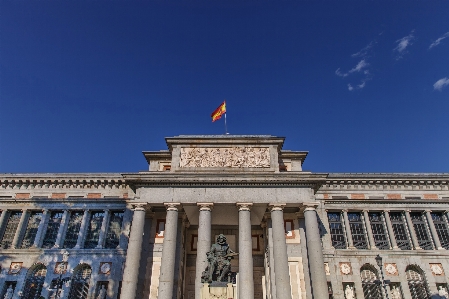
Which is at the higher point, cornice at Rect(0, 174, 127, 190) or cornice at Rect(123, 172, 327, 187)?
cornice at Rect(0, 174, 127, 190)

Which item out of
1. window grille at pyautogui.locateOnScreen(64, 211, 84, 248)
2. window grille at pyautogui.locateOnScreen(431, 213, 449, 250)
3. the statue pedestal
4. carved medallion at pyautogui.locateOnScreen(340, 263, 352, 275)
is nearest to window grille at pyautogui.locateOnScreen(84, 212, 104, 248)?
window grille at pyautogui.locateOnScreen(64, 211, 84, 248)

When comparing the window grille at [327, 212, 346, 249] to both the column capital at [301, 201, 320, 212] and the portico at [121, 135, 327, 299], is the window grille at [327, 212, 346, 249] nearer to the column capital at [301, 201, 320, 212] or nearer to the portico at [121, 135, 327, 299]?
the portico at [121, 135, 327, 299]

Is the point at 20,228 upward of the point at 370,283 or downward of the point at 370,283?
upward

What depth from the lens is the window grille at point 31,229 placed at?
27.4 metres

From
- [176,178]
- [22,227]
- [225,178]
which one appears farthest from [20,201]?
[225,178]

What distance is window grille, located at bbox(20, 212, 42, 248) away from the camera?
27422 millimetres

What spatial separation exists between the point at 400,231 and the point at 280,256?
12.7 m

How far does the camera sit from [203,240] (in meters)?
22.3

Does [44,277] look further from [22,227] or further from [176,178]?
[176,178]

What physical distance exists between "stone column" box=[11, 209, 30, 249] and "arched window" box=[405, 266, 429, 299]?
1254 inches

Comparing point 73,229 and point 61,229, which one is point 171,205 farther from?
point 61,229

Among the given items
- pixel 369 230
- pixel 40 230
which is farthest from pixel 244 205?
pixel 40 230

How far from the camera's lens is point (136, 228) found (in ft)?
76.3

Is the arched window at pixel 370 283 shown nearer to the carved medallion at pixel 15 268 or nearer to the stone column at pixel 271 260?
the stone column at pixel 271 260
